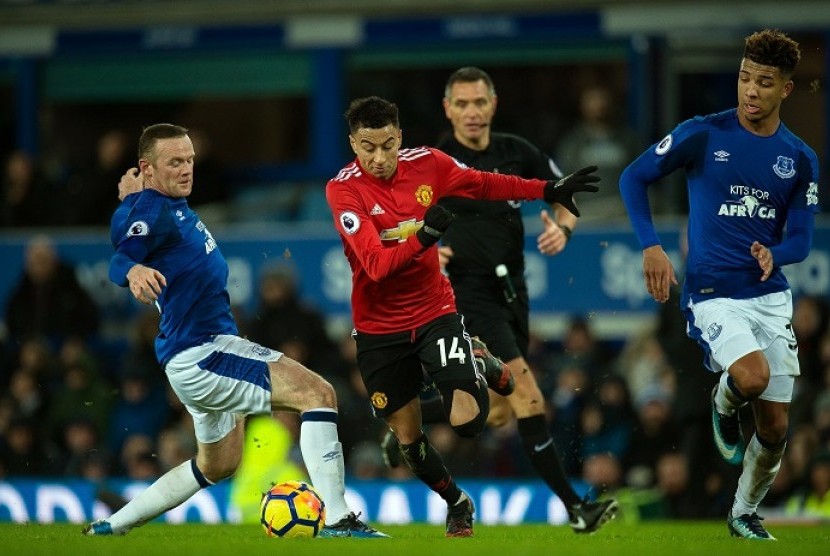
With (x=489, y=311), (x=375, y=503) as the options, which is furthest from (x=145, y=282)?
(x=375, y=503)

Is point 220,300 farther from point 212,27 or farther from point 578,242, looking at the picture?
point 212,27

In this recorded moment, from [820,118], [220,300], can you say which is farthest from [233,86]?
[220,300]

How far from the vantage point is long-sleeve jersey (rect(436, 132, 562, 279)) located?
401 inches

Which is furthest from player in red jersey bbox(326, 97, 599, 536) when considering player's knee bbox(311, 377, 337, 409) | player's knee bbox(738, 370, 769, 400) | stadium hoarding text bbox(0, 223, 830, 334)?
stadium hoarding text bbox(0, 223, 830, 334)

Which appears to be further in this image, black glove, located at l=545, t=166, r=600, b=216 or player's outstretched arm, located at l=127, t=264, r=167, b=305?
black glove, located at l=545, t=166, r=600, b=216

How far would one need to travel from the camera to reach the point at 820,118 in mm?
15234

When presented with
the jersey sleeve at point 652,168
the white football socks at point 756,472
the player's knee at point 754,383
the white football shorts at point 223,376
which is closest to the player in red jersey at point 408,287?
the jersey sleeve at point 652,168

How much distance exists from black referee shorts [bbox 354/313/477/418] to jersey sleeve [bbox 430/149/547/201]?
75 cm

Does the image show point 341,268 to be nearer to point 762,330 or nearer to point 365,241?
point 365,241

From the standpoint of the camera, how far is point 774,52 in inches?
343

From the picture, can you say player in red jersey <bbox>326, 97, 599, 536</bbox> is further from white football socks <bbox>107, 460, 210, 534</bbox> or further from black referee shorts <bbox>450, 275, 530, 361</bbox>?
white football socks <bbox>107, 460, 210, 534</bbox>

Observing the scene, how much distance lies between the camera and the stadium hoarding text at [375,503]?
12.8 meters

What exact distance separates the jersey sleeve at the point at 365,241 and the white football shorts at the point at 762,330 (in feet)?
5.61

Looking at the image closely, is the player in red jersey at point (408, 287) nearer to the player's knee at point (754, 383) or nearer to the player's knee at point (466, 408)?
the player's knee at point (466, 408)
